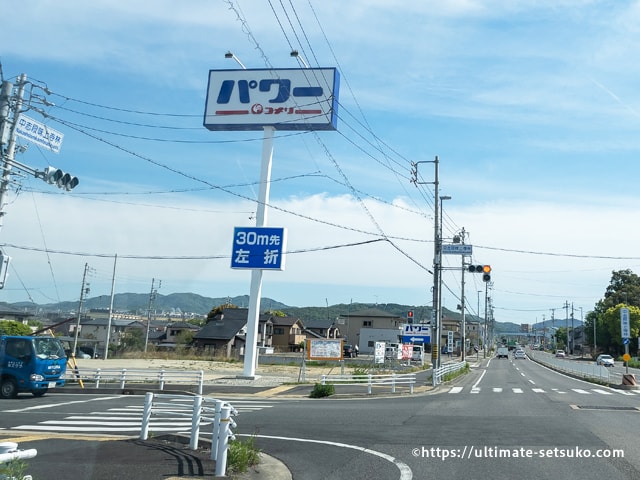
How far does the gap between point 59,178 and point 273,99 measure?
16447mm

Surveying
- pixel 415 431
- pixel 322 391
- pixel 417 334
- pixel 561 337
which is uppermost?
pixel 561 337

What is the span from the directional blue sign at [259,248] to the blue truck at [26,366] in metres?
10.7

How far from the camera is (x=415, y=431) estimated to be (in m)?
11.9

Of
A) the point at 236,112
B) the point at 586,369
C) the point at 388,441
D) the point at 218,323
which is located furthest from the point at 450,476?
the point at 218,323

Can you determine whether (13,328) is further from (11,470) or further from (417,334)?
(11,470)

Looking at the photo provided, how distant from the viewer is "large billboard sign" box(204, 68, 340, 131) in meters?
27.6

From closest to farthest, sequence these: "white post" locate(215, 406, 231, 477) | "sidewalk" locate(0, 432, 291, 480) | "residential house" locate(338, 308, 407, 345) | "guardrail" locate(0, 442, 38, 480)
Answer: "guardrail" locate(0, 442, 38, 480), "sidewalk" locate(0, 432, 291, 480), "white post" locate(215, 406, 231, 477), "residential house" locate(338, 308, 407, 345)

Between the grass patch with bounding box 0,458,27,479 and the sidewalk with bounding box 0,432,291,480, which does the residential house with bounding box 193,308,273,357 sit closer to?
the sidewalk with bounding box 0,432,291,480


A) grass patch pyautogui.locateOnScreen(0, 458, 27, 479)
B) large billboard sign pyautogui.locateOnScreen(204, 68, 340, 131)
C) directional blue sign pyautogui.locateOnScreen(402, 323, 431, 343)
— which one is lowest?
grass patch pyautogui.locateOnScreen(0, 458, 27, 479)

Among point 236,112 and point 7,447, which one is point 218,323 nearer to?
point 236,112

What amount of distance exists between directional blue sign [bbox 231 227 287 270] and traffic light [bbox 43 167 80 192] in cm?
1401

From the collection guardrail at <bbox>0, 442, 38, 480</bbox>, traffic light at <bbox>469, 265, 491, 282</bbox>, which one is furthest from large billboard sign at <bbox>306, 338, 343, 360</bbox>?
guardrail at <bbox>0, 442, 38, 480</bbox>

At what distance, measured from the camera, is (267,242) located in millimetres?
27656

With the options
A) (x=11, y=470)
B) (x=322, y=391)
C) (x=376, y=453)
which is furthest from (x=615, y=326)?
(x=11, y=470)
